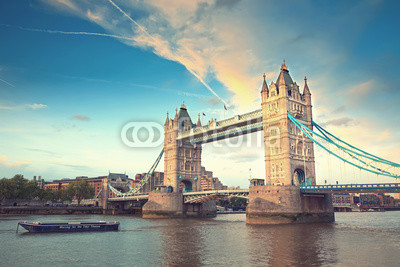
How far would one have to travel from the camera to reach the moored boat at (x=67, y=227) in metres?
43.2

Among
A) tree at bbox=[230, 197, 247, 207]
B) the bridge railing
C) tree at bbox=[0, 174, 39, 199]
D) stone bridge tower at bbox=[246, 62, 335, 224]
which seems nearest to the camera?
stone bridge tower at bbox=[246, 62, 335, 224]

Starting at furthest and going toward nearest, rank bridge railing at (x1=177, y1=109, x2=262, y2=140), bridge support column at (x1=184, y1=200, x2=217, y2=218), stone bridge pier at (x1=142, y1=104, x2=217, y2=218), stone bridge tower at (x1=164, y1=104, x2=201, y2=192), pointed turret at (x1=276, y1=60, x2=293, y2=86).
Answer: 1. stone bridge tower at (x1=164, y1=104, x2=201, y2=192)
2. bridge support column at (x1=184, y1=200, x2=217, y2=218)
3. stone bridge pier at (x1=142, y1=104, x2=217, y2=218)
4. bridge railing at (x1=177, y1=109, x2=262, y2=140)
5. pointed turret at (x1=276, y1=60, x2=293, y2=86)

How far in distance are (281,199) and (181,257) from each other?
30310 mm

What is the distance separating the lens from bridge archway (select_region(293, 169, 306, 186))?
61.2m

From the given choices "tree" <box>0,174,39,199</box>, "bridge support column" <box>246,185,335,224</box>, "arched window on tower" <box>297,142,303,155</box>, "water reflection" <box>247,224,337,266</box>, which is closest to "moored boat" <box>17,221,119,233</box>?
"water reflection" <box>247,224,337,266</box>

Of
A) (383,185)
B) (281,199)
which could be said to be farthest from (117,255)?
(383,185)

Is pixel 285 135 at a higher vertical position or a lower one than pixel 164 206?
higher

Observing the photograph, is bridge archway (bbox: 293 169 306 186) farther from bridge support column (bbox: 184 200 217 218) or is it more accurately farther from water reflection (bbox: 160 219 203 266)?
bridge support column (bbox: 184 200 217 218)

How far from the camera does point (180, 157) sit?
87.9 metres

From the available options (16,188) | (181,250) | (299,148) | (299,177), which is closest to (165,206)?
(299,177)

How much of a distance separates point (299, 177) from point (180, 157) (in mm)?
34996

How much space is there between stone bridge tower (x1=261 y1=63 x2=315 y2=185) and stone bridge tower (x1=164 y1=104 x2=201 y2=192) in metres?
31.4

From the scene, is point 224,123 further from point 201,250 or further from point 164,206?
point 201,250

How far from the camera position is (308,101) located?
210 feet
